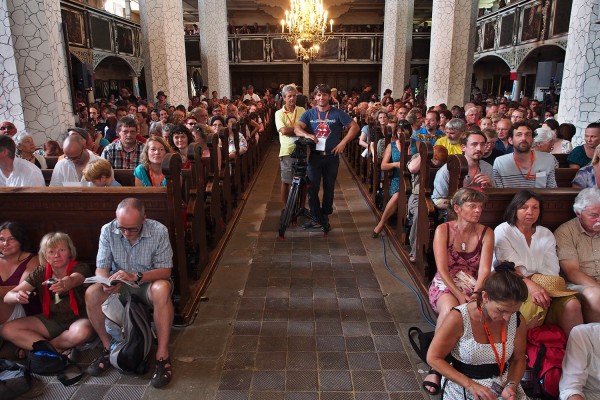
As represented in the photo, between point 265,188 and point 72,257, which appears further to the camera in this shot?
point 265,188

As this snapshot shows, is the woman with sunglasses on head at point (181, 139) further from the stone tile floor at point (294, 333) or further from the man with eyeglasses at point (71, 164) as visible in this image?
the stone tile floor at point (294, 333)

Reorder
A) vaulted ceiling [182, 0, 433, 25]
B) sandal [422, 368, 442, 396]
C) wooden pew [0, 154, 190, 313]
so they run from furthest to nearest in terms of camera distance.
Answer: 1. vaulted ceiling [182, 0, 433, 25]
2. wooden pew [0, 154, 190, 313]
3. sandal [422, 368, 442, 396]

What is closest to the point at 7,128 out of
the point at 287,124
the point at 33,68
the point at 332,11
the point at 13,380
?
the point at 33,68

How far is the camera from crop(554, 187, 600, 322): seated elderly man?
2785mm

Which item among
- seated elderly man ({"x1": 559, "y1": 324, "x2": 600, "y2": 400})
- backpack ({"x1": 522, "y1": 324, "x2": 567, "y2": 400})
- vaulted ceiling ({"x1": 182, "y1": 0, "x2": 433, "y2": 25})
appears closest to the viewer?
seated elderly man ({"x1": 559, "y1": 324, "x2": 600, "y2": 400})

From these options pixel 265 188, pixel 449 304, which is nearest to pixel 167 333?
pixel 449 304

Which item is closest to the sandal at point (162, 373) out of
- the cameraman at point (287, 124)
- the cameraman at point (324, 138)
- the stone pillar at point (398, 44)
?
the cameraman at point (324, 138)

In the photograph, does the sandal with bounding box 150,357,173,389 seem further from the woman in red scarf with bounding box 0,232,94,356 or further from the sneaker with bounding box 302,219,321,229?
the sneaker with bounding box 302,219,321,229

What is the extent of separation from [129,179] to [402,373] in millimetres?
2825

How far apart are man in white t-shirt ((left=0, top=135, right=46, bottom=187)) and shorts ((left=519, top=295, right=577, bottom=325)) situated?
374cm

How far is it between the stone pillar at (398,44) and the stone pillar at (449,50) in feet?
18.2

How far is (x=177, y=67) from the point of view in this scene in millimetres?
8883

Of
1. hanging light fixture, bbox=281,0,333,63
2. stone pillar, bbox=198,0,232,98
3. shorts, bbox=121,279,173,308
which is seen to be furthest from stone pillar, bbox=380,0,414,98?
shorts, bbox=121,279,173,308

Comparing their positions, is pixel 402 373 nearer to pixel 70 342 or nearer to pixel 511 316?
pixel 511 316
